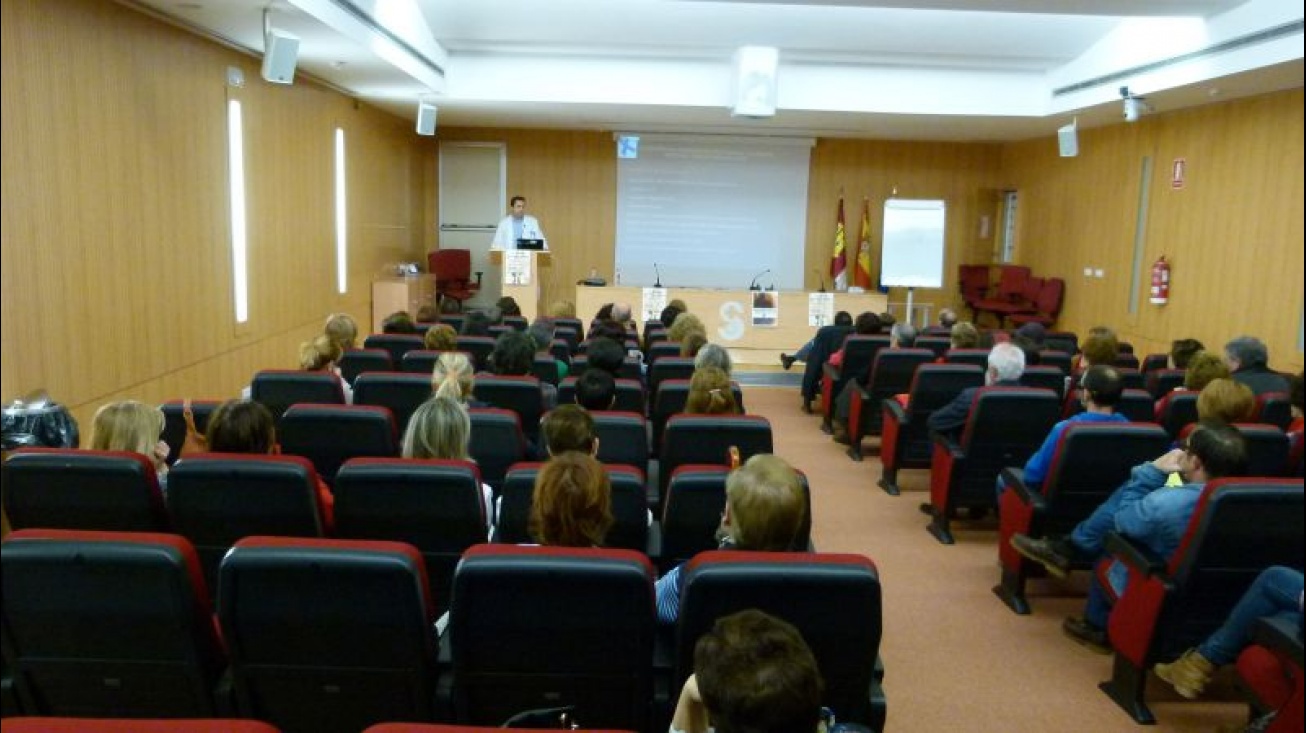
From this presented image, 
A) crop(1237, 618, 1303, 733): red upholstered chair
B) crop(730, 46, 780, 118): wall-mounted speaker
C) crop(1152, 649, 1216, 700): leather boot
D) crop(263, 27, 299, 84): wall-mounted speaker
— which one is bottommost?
crop(1152, 649, 1216, 700): leather boot

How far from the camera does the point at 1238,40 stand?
23.0ft

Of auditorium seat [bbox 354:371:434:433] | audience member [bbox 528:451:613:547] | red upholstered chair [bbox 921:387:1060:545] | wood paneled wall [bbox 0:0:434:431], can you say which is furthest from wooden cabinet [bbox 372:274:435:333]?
audience member [bbox 528:451:613:547]

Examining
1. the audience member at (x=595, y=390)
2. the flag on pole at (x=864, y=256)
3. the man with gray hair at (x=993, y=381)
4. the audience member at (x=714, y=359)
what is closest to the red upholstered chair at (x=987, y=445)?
the man with gray hair at (x=993, y=381)

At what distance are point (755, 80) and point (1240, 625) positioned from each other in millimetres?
8111

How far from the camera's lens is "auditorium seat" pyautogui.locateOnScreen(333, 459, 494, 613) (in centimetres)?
270

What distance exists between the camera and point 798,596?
6.63ft

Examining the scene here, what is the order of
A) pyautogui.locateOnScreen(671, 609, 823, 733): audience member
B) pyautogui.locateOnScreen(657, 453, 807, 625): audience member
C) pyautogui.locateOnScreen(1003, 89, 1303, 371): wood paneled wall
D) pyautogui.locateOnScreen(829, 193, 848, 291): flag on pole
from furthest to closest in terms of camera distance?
1. pyautogui.locateOnScreen(829, 193, 848, 291): flag on pole
2. pyautogui.locateOnScreen(1003, 89, 1303, 371): wood paneled wall
3. pyautogui.locateOnScreen(657, 453, 807, 625): audience member
4. pyautogui.locateOnScreen(671, 609, 823, 733): audience member

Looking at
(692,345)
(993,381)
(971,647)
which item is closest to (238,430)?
(971,647)

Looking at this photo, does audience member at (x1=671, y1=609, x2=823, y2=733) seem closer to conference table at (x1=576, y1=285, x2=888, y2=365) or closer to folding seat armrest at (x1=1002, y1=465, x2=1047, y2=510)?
folding seat armrest at (x1=1002, y1=465, x2=1047, y2=510)

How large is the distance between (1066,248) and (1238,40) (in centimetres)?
514

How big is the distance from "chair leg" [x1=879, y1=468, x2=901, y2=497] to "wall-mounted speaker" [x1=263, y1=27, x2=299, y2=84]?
4.64 m

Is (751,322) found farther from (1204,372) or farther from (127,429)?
(127,429)

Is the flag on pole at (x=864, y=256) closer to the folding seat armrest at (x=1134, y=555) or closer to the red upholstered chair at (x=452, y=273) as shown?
the red upholstered chair at (x=452, y=273)

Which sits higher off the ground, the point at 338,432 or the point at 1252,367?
the point at 1252,367
